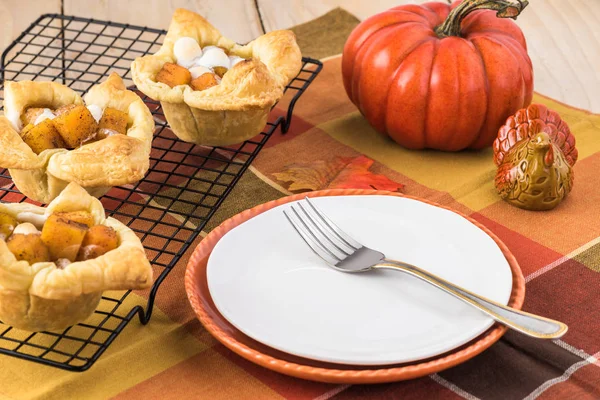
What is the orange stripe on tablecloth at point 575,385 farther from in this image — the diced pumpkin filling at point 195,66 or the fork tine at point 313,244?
the diced pumpkin filling at point 195,66

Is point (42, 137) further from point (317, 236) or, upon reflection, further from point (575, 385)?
point (575, 385)

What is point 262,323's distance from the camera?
5.58 feet

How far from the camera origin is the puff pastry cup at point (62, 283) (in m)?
1.53

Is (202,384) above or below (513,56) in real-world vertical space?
below

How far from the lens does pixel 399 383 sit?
1704 millimetres

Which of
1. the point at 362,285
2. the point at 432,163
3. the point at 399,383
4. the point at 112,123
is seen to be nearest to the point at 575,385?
the point at 399,383

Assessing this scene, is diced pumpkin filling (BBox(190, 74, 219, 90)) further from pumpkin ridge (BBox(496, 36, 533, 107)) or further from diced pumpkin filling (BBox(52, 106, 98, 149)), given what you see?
pumpkin ridge (BBox(496, 36, 533, 107))

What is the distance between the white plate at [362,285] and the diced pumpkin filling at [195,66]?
0.56 metres

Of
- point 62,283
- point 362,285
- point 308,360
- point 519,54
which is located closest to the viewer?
point 62,283

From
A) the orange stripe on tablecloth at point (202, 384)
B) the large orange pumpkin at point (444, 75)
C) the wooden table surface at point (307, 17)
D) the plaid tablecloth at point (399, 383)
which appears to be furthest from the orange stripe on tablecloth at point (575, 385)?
the wooden table surface at point (307, 17)

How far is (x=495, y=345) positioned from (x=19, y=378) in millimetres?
1032

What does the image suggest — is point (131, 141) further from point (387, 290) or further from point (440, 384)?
point (440, 384)

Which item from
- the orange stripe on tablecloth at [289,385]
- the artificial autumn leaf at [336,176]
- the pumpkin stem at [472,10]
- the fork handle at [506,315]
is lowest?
the artificial autumn leaf at [336,176]

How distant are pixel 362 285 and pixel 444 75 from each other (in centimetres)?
98
